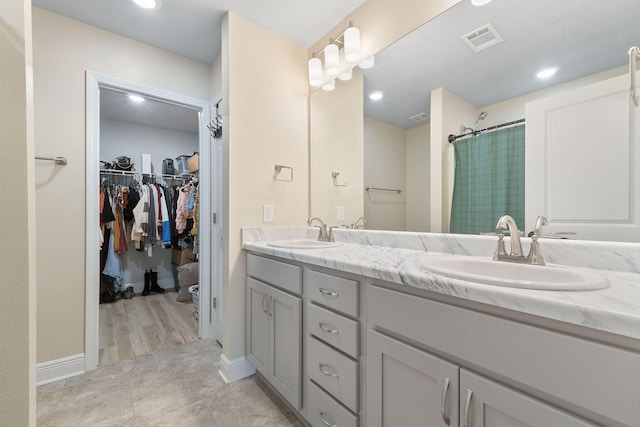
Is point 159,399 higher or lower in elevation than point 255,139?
lower

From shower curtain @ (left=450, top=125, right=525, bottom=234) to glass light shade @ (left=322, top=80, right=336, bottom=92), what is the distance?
1051 millimetres

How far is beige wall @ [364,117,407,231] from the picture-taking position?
1571 millimetres

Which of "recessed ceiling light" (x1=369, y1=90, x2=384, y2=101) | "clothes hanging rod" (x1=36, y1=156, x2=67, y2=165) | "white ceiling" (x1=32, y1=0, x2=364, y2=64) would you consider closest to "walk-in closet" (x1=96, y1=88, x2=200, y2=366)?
"white ceiling" (x1=32, y1=0, x2=364, y2=64)

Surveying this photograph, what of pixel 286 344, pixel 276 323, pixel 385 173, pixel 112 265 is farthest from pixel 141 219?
pixel 385 173

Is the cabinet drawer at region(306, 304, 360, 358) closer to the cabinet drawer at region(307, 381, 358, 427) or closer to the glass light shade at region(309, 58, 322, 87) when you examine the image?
the cabinet drawer at region(307, 381, 358, 427)

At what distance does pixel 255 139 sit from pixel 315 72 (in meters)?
0.69

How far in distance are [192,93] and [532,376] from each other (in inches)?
108

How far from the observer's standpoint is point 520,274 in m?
0.94

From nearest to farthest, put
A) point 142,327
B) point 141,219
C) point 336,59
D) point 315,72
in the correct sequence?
point 336,59
point 315,72
point 142,327
point 141,219

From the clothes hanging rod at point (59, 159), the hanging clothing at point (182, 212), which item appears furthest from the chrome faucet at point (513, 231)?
the hanging clothing at point (182, 212)

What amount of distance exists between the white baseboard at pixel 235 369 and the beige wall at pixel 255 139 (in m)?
0.04

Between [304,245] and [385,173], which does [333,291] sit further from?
[385,173]

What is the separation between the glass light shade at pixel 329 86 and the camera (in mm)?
1975

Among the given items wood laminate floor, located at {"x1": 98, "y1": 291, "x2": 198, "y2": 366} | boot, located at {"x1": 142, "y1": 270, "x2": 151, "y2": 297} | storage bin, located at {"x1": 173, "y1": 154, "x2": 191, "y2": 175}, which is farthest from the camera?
storage bin, located at {"x1": 173, "y1": 154, "x2": 191, "y2": 175}
